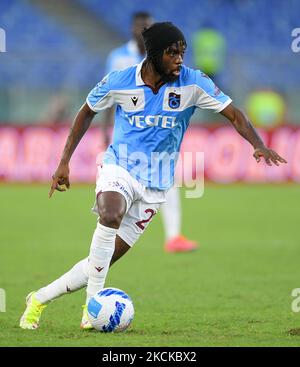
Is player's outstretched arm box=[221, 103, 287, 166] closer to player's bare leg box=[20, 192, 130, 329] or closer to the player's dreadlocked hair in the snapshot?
the player's dreadlocked hair

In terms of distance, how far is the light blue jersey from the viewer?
23.2 feet

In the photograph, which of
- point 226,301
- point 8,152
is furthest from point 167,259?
point 8,152

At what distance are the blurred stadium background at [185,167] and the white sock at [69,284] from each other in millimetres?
250

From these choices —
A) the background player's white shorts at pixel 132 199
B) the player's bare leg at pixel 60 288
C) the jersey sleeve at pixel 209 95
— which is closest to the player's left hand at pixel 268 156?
the jersey sleeve at pixel 209 95

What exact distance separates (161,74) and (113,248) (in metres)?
1.40

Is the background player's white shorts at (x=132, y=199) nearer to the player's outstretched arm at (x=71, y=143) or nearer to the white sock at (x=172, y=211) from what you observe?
the player's outstretched arm at (x=71, y=143)

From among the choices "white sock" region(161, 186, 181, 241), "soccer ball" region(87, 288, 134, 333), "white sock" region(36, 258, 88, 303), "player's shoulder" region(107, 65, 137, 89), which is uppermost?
"player's shoulder" region(107, 65, 137, 89)

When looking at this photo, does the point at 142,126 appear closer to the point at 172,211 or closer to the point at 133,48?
the point at 172,211

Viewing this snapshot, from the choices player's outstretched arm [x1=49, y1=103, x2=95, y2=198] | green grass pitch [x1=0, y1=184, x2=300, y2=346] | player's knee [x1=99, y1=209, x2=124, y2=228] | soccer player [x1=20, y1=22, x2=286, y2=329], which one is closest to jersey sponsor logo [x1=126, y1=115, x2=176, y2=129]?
soccer player [x1=20, y1=22, x2=286, y2=329]

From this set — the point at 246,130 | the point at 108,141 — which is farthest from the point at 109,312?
the point at 108,141

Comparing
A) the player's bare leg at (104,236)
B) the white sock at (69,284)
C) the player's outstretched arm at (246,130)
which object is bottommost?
the white sock at (69,284)

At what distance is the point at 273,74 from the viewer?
75.9 feet

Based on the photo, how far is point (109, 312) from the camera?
662 cm

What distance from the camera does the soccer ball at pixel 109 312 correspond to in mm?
6625
